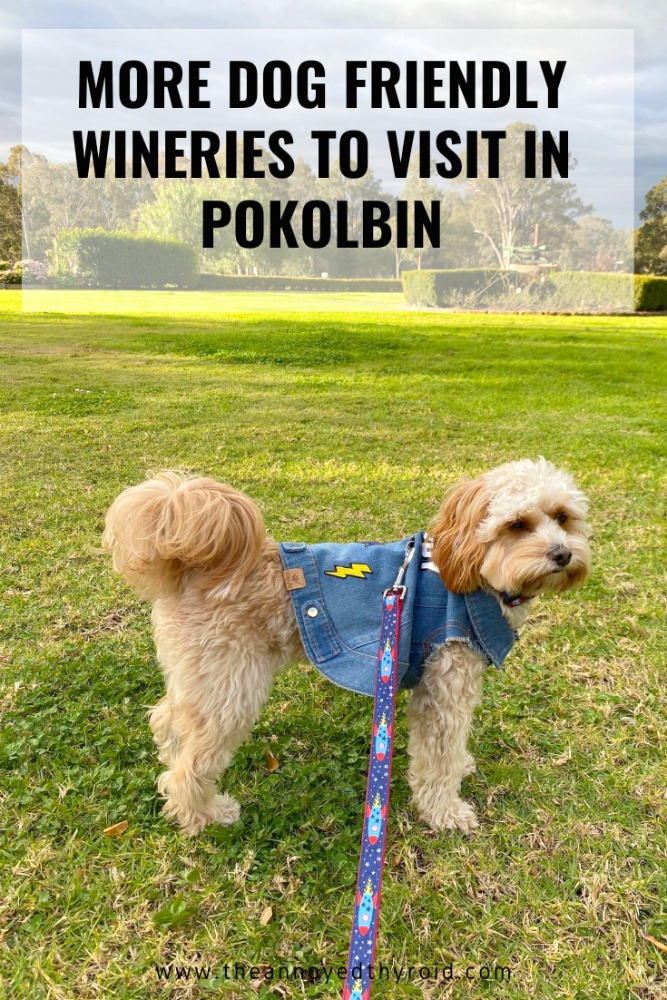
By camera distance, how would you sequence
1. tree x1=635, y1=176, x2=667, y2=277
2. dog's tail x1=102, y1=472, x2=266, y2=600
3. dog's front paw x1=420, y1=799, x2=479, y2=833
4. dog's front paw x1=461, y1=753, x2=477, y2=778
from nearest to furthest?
dog's tail x1=102, y1=472, x2=266, y2=600, dog's front paw x1=420, y1=799, x2=479, y2=833, dog's front paw x1=461, y1=753, x2=477, y2=778, tree x1=635, y1=176, x2=667, y2=277

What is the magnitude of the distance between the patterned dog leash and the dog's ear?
A: 217mm

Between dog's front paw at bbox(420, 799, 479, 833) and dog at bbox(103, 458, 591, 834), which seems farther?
dog's front paw at bbox(420, 799, 479, 833)

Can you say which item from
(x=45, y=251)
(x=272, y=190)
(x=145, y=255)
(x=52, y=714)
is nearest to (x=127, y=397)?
(x=52, y=714)

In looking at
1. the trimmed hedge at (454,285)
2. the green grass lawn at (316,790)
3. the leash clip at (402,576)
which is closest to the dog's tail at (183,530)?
the leash clip at (402,576)

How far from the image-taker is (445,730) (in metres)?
2.99

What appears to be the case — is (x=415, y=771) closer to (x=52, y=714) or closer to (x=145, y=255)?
(x=52, y=714)

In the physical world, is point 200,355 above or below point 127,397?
above

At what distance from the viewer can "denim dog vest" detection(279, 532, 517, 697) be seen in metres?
2.80

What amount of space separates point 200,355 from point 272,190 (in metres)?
13.7

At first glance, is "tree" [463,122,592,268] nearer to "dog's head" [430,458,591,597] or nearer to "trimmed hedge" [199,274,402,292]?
"trimmed hedge" [199,274,402,292]

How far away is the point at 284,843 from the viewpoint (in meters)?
2.91

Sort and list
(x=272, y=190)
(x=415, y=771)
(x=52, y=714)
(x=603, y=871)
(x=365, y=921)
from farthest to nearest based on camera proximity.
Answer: (x=272, y=190), (x=52, y=714), (x=415, y=771), (x=603, y=871), (x=365, y=921)

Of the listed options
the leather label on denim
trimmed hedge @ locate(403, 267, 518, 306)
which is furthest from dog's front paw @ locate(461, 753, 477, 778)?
trimmed hedge @ locate(403, 267, 518, 306)

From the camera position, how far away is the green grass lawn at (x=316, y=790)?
8.06 ft
